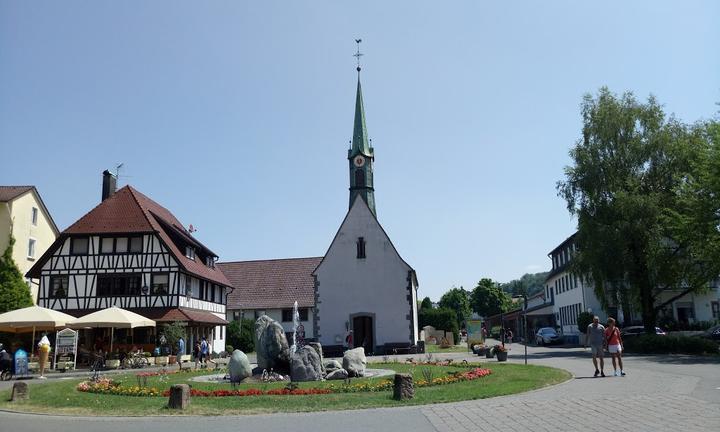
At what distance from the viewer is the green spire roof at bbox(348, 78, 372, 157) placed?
50.2 m

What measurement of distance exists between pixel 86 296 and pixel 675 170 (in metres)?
37.0

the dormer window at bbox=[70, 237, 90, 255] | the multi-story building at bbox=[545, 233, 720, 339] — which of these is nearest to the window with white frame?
the dormer window at bbox=[70, 237, 90, 255]

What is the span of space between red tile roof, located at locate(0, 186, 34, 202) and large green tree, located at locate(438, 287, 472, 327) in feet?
251

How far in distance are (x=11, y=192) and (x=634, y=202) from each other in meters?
43.5

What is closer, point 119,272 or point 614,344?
point 614,344

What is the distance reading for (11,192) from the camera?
43.8 meters

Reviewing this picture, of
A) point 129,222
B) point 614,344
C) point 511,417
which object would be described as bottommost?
point 511,417

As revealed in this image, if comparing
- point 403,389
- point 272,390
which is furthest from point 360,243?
point 403,389

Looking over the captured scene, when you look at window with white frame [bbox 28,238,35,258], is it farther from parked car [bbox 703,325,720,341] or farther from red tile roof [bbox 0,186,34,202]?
parked car [bbox 703,325,720,341]

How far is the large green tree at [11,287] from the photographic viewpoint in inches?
1442

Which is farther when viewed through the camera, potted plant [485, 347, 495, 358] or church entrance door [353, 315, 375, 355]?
church entrance door [353, 315, 375, 355]

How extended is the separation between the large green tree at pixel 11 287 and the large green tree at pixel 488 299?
277 feet

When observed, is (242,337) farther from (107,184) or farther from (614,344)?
(614,344)

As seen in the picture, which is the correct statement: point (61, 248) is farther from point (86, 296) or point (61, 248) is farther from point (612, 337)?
point (612, 337)
